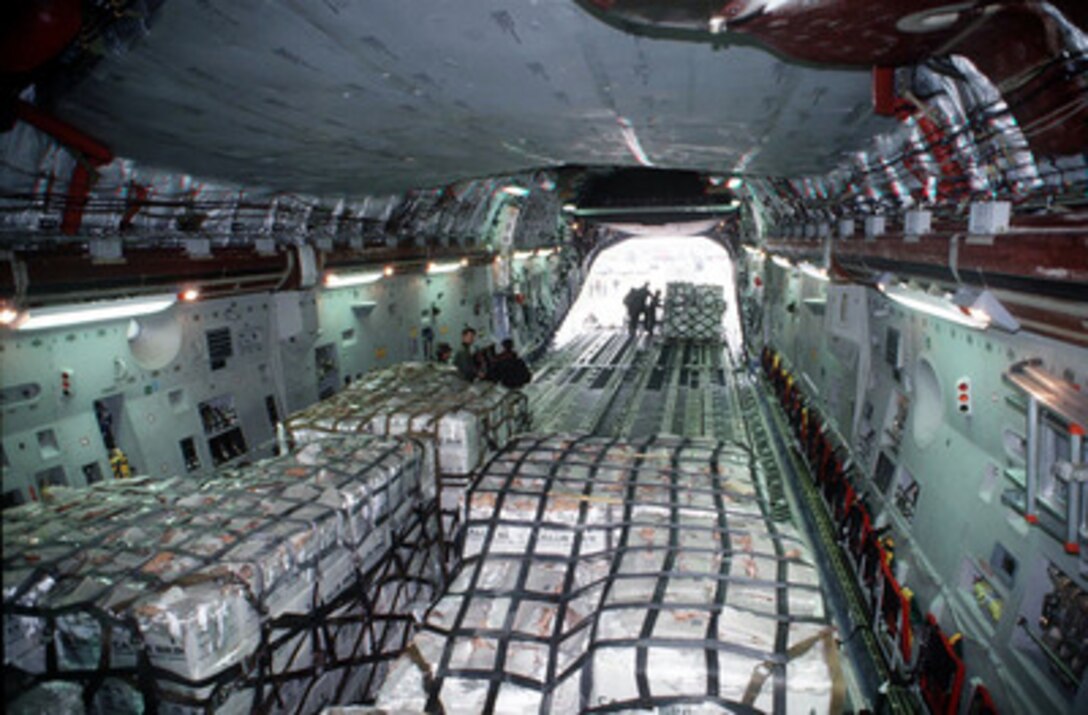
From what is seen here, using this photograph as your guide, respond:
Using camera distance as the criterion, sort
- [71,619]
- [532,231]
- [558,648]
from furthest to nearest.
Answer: [532,231], [558,648], [71,619]

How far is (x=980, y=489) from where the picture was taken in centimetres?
484

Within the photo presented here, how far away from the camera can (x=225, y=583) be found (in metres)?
3.64

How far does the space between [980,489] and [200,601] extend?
17.5 ft

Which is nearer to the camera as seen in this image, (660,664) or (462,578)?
(660,664)

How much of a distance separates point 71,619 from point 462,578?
219cm

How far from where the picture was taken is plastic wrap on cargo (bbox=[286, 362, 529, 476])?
6.14 metres

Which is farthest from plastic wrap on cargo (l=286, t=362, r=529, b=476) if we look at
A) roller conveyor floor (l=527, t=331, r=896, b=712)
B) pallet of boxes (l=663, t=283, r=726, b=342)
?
pallet of boxes (l=663, t=283, r=726, b=342)

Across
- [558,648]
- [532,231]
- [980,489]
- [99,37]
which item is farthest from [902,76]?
[532,231]

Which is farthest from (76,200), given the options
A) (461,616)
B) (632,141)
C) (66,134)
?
(632,141)

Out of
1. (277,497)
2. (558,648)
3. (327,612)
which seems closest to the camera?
(558,648)

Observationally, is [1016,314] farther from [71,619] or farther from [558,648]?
[71,619]

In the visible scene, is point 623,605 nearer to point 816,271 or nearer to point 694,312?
point 816,271

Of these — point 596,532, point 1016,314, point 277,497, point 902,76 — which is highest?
point 902,76

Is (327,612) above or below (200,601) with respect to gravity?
below
